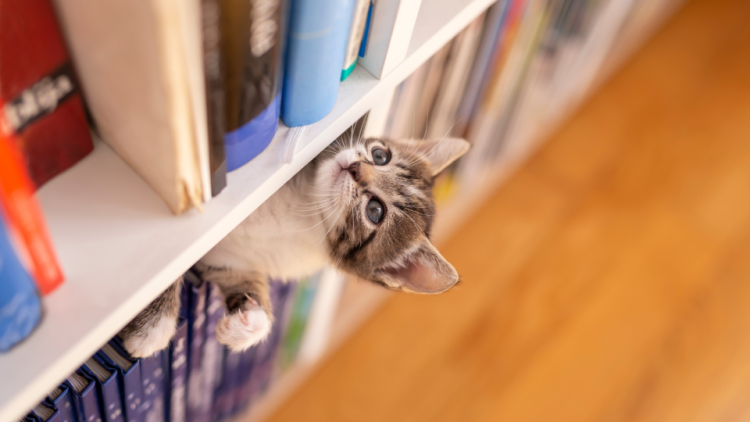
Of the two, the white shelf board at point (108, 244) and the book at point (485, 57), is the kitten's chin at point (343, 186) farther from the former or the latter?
the book at point (485, 57)

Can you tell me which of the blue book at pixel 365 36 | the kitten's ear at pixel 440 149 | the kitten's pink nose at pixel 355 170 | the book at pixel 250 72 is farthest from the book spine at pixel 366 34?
the kitten's ear at pixel 440 149

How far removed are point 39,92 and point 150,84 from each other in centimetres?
11

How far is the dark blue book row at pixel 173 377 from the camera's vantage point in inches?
24.3

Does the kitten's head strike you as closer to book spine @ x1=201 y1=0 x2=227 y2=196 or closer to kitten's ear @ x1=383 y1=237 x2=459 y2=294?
kitten's ear @ x1=383 y1=237 x2=459 y2=294

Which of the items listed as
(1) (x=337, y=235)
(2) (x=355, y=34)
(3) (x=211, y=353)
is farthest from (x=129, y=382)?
(2) (x=355, y=34)

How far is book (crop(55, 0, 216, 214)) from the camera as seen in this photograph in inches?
14.4

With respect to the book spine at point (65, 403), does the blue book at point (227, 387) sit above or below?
below

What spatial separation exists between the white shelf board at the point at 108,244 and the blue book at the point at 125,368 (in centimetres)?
20

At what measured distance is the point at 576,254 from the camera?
1964 mm

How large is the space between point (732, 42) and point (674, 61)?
35cm

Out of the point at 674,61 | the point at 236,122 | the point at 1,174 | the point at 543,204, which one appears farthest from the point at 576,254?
the point at 1,174

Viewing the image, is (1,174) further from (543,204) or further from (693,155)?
(693,155)

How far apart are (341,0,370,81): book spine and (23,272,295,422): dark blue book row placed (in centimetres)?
35

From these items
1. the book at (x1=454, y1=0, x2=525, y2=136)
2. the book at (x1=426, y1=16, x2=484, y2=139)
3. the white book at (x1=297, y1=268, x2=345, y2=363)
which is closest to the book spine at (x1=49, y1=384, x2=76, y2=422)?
the white book at (x1=297, y1=268, x2=345, y2=363)
